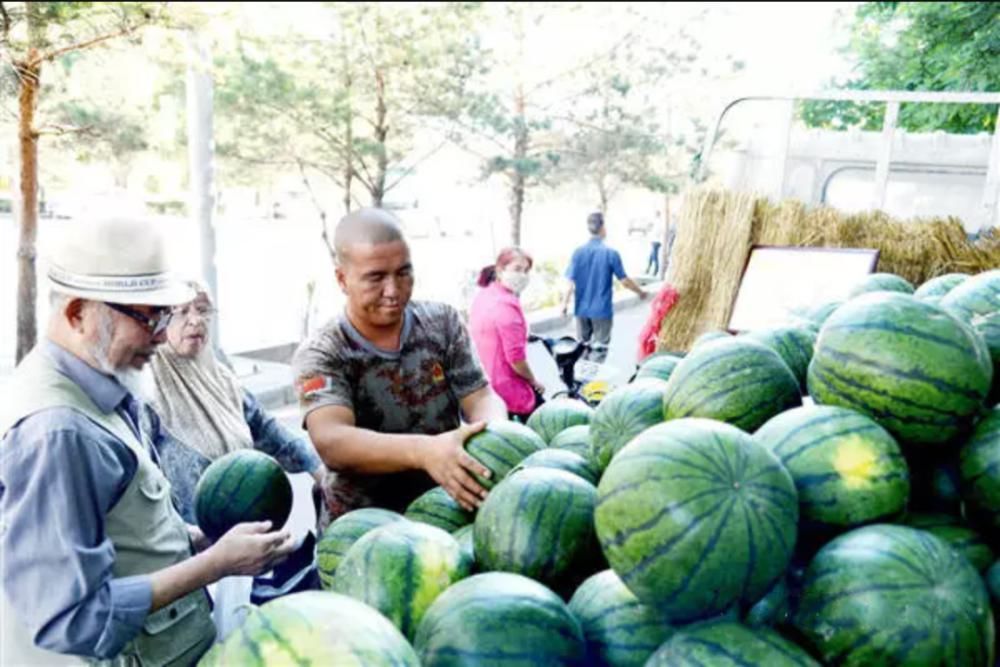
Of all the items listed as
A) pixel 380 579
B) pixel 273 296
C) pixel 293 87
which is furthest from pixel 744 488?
pixel 273 296

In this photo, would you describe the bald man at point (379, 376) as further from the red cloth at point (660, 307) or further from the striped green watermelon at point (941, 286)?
the red cloth at point (660, 307)

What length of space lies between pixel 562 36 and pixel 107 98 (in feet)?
26.7

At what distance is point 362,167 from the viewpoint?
39.9 ft

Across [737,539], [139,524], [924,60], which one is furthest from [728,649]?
[924,60]

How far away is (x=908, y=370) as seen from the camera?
5.17 feet

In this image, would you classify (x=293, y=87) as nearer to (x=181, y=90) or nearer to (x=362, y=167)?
(x=362, y=167)

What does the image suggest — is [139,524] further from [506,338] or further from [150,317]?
[506,338]

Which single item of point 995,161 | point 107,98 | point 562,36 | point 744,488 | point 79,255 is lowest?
point 744,488

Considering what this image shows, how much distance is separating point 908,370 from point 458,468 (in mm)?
1011

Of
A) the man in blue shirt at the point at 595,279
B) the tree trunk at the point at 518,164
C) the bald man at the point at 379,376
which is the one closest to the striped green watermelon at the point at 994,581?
the bald man at the point at 379,376

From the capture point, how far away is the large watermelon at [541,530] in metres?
1.56

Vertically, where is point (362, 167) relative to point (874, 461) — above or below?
above

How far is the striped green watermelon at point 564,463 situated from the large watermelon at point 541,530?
14 centimetres

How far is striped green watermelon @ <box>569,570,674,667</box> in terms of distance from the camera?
139cm
